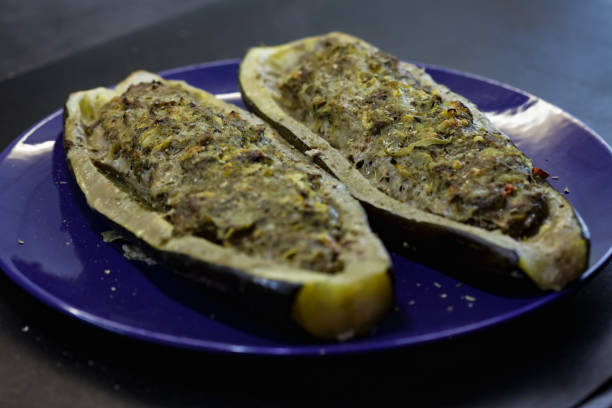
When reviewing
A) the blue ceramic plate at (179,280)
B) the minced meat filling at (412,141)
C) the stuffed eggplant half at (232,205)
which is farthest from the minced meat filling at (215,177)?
the minced meat filling at (412,141)

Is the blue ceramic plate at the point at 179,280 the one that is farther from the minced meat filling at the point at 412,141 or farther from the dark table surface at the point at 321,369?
the minced meat filling at the point at 412,141

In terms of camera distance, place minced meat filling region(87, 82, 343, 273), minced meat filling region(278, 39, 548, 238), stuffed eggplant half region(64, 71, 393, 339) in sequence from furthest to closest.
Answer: minced meat filling region(278, 39, 548, 238)
minced meat filling region(87, 82, 343, 273)
stuffed eggplant half region(64, 71, 393, 339)

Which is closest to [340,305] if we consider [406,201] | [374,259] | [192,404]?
[374,259]

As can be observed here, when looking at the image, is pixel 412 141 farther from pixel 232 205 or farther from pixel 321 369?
pixel 321 369

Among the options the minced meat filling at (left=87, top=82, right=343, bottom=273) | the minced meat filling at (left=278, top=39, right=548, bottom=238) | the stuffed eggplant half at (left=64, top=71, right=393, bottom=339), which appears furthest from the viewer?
the minced meat filling at (left=278, top=39, right=548, bottom=238)

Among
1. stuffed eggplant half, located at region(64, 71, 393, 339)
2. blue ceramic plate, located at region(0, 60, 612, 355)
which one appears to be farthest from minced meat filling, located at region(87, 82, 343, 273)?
blue ceramic plate, located at region(0, 60, 612, 355)

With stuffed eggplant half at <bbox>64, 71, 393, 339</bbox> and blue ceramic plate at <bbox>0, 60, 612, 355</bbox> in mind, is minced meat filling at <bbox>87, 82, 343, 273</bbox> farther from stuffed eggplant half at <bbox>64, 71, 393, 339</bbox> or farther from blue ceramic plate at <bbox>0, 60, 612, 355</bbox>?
blue ceramic plate at <bbox>0, 60, 612, 355</bbox>
